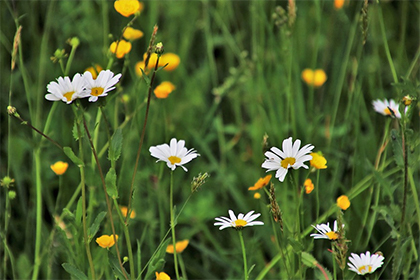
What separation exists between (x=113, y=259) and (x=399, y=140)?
24.4 inches

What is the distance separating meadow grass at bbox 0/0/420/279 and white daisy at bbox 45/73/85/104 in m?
0.04

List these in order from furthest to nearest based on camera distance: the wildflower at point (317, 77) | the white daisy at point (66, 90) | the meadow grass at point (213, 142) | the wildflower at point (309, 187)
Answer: the wildflower at point (317, 77) < the meadow grass at point (213, 142) < the wildflower at point (309, 187) < the white daisy at point (66, 90)

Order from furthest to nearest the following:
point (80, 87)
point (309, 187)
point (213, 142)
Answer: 1. point (213, 142)
2. point (309, 187)
3. point (80, 87)

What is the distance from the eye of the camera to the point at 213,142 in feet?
6.33

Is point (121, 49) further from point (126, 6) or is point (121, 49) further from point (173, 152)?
point (173, 152)

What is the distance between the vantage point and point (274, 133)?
1.68 meters

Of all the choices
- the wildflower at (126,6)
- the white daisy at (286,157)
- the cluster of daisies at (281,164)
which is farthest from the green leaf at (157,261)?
the wildflower at (126,6)

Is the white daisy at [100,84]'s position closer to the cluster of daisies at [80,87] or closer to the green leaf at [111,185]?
the cluster of daisies at [80,87]

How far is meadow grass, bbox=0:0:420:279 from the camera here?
115 cm

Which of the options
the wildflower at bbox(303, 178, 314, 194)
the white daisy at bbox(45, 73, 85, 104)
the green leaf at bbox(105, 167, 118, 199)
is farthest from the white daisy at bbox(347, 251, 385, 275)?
the white daisy at bbox(45, 73, 85, 104)

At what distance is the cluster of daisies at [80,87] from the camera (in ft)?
2.96

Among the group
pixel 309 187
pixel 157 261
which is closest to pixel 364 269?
pixel 309 187

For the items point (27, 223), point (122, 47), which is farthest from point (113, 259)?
point (27, 223)

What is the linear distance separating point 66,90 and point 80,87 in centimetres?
3
